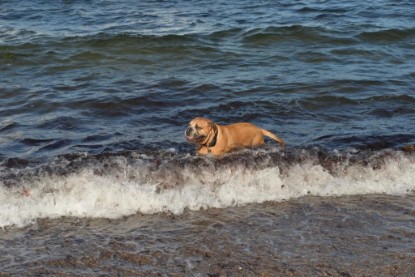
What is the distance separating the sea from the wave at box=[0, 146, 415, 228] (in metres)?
0.02

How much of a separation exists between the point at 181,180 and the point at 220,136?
1009 mm

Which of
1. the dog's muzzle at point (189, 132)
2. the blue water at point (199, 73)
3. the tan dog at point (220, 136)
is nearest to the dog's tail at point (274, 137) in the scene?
the tan dog at point (220, 136)

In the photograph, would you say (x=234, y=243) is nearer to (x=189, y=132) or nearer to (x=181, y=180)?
(x=181, y=180)

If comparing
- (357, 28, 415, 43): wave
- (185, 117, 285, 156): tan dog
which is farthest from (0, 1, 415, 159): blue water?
(185, 117, 285, 156): tan dog

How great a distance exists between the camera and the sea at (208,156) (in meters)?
5.29

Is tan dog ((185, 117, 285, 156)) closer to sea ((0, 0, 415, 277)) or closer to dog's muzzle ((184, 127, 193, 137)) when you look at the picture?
dog's muzzle ((184, 127, 193, 137))

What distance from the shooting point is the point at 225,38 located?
46.4ft

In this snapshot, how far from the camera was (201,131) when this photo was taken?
7660 mm

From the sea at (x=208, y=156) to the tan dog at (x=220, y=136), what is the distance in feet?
0.57

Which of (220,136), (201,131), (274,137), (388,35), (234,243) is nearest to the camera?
(234,243)

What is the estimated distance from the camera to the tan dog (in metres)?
7.66

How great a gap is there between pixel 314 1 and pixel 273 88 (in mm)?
7776

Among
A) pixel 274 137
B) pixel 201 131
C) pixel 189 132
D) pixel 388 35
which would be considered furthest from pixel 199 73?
pixel 388 35

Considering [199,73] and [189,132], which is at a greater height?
[189,132]
